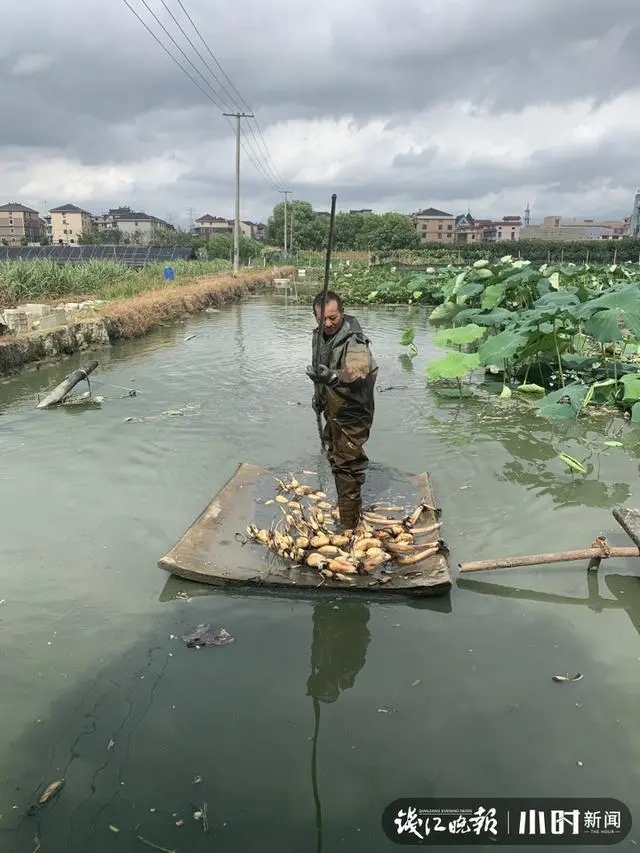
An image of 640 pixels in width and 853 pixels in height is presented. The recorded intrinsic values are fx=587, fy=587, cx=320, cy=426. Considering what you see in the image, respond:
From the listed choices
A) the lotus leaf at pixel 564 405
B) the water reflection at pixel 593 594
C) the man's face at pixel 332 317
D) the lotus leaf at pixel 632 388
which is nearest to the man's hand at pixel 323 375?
the man's face at pixel 332 317

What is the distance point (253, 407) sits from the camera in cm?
938

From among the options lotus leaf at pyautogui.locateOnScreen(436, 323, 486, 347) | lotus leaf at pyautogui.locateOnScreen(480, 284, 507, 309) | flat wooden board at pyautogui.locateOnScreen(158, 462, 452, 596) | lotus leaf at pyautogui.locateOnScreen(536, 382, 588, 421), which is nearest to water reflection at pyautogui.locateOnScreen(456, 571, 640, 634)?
flat wooden board at pyautogui.locateOnScreen(158, 462, 452, 596)

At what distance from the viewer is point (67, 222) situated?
3676 inches

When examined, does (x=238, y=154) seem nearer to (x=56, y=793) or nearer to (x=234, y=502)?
(x=234, y=502)

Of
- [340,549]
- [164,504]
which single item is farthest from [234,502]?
[340,549]

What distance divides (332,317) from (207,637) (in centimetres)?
247

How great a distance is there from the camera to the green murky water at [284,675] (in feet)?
8.97

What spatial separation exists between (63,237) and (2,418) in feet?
317

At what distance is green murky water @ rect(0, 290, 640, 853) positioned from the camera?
273 cm

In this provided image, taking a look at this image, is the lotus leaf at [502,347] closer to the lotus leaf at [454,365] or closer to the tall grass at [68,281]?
the lotus leaf at [454,365]

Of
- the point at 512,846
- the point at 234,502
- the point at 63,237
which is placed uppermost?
the point at 63,237

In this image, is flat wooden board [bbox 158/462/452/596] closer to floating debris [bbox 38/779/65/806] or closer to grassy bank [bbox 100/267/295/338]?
floating debris [bbox 38/779/65/806]

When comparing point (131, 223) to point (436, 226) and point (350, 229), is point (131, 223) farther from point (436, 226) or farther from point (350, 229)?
point (436, 226)

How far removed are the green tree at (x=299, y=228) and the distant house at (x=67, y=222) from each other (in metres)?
36.1
